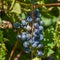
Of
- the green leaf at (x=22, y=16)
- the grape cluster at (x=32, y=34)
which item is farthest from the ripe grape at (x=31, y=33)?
the green leaf at (x=22, y=16)

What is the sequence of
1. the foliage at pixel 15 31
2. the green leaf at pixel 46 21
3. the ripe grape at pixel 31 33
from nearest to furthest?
the ripe grape at pixel 31 33, the foliage at pixel 15 31, the green leaf at pixel 46 21

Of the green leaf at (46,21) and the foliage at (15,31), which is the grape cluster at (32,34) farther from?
the green leaf at (46,21)

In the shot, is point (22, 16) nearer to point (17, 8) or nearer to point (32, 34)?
point (17, 8)

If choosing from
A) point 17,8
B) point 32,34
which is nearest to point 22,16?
point 17,8

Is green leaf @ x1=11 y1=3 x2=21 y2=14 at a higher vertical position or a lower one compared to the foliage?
higher

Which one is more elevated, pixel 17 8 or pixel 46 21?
pixel 17 8

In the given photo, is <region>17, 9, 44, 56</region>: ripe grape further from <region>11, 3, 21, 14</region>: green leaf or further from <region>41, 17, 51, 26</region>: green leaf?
<region>41, 17, 51, 26</region>: green leaf

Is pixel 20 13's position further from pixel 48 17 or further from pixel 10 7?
pixel 48 17

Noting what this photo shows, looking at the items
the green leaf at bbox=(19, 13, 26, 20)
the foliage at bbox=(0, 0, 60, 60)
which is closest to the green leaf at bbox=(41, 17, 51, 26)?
the foliage at bbox=(0, 0, 60, 60)

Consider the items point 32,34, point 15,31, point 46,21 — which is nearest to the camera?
point 32,34

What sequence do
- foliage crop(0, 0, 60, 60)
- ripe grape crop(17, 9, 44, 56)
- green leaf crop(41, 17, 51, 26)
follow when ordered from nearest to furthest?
Result: ripe grape crop(17, 9, 44, 56), foliage crop(0, 0, 60, 60), green leaf crop(41, 17, 51, 26)

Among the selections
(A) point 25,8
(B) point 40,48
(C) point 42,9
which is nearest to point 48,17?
(C) point 42,9
